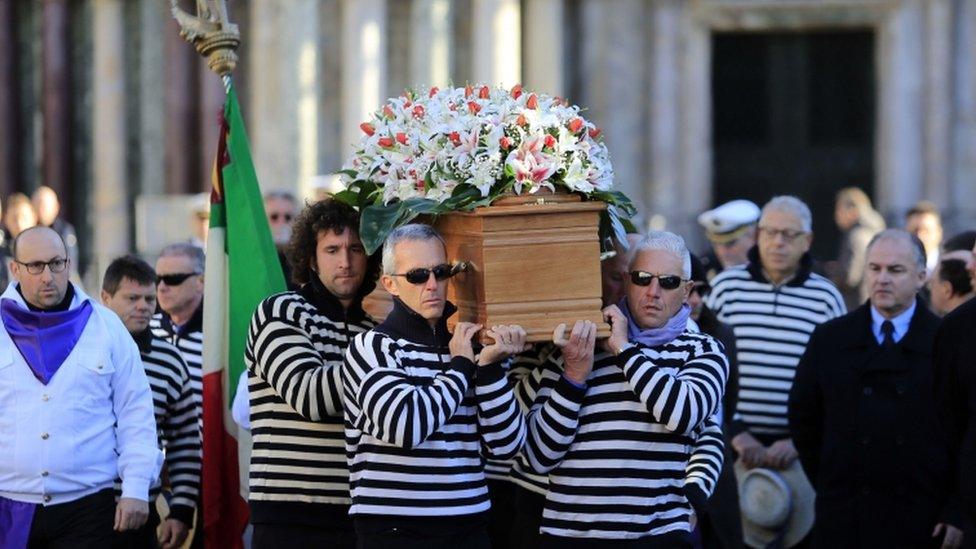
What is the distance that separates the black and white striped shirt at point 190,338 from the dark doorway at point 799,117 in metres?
11.3

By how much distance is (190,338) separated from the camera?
9328mm

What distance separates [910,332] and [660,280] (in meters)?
2.34

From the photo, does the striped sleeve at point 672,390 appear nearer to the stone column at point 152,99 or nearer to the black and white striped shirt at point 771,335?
the black and white striped shirt at point 771,335

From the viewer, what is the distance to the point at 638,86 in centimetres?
1997

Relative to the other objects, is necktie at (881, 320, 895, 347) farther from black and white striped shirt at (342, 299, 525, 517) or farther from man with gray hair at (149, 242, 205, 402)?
man with gray hair at (149, 242, 205, 402)

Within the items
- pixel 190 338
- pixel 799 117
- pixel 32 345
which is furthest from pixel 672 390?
pixel 799 117

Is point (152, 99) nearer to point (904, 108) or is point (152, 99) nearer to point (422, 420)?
point (904, 108)

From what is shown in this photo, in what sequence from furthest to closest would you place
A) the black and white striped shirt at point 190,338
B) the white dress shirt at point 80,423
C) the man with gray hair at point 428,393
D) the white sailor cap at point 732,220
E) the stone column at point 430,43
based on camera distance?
the stone column at point 430,43
the white sailor cap at point 732,220
the black and white striped shirt at point 190,338
the white dress shirt at point 80,423
the man with gray hair at point 428,393

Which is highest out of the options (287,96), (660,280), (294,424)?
(287,96)

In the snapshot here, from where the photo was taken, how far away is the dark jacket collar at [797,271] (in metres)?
10.4

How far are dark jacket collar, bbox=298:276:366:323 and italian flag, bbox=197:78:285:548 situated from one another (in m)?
1.17

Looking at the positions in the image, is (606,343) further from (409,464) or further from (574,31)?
(574,31)

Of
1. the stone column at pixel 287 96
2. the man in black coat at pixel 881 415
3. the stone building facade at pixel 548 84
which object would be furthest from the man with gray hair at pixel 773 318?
the stone column at pixel 287 96

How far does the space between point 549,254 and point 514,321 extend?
0.29 meters
